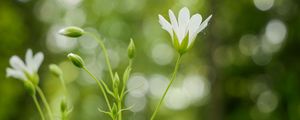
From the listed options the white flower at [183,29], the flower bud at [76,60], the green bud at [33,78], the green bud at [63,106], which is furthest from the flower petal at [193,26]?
the green bud at [33,78]

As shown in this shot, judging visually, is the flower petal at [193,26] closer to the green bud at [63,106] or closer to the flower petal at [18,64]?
the green bud at [63,106]

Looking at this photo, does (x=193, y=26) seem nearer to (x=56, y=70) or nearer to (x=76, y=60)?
(x=76, y=60)

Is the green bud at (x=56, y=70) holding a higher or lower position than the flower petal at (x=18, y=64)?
lower

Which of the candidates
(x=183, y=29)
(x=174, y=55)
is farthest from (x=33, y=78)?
(x=174, y=55)

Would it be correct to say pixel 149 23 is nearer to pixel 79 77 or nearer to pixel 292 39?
pixel 79 77

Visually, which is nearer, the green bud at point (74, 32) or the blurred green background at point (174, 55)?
the green bud at point (74, 32)

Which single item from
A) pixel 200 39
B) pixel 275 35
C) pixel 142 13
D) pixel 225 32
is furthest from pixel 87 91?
pixel 275 35

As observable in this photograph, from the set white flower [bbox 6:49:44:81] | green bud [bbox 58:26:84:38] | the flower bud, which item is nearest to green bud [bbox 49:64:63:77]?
white flower [bbox 6:49:44:81]

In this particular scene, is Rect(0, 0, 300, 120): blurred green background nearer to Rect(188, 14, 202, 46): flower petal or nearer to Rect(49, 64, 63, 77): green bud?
Rect(49, 64, 63, 77): green bud

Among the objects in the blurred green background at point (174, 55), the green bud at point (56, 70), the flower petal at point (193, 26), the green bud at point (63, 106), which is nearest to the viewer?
the flower petal at point (193, 26)
